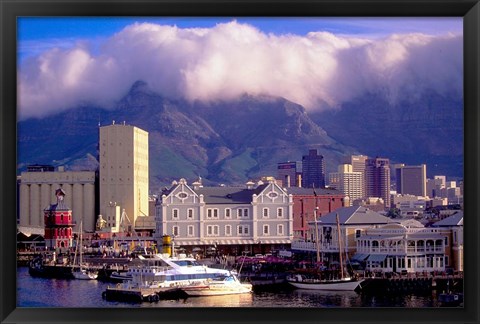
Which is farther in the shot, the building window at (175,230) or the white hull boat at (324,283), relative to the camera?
the building window at (175,230)

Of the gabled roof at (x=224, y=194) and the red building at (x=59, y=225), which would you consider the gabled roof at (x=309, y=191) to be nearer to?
the gabled roof at (x=224, y=194)

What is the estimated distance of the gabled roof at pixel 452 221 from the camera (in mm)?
4943

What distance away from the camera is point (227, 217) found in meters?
5.65

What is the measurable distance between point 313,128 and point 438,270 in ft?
3.73

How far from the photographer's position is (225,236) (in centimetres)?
573

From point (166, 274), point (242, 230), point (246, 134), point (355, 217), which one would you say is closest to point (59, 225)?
point (166, 274)

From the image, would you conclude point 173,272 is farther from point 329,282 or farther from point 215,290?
point 329,282

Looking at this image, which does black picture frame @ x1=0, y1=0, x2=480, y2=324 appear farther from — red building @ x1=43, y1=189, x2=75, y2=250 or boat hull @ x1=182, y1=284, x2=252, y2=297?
boat hull @ x1=182, y1=284, x2=252, y2=297

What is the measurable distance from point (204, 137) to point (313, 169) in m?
0.67

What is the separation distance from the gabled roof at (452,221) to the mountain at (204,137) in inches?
25.5

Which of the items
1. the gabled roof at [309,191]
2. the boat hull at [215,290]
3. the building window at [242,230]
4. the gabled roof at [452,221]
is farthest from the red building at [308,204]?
the gabled roof at [452,221]

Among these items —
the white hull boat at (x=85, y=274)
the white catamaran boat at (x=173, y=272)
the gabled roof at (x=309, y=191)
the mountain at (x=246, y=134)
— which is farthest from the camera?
the white hull boat at (x=85, y=274)

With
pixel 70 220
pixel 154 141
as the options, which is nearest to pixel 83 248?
pixel 70 220
